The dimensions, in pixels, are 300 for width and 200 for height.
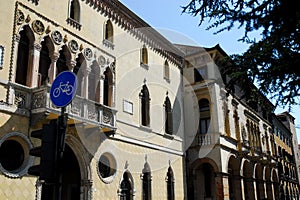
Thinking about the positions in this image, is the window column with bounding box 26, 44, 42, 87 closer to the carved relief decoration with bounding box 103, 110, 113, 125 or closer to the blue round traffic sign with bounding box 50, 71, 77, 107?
the carved relief decoration with bounding box 103, 110, 113, 125

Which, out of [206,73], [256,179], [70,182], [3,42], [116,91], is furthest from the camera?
[256,179]

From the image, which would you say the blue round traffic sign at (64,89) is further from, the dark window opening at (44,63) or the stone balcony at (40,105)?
the dark window opening at (44,63)

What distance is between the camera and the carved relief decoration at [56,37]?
12986 millimetres

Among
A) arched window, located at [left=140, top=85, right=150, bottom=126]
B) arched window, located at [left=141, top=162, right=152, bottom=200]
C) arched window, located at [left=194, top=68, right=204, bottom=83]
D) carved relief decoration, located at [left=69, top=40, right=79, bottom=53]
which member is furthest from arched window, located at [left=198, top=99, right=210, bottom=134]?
carved relief decoration, located at [left=69, top=40, right=79, bottom=53]

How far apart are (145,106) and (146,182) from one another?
3840mm

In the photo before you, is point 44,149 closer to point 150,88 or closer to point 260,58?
point 260,58

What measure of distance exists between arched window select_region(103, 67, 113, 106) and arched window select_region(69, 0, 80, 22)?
8.37 feet

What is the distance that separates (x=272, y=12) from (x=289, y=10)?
0.33m

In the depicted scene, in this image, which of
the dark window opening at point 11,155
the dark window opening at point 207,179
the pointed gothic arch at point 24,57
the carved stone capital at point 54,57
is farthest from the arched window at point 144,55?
the dark window opening at point 11,155

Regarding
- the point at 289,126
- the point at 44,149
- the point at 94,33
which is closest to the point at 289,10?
the point at 44,149

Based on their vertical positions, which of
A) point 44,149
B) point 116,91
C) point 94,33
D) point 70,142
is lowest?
point 44,149

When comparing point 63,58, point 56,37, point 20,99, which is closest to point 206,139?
point 63,58

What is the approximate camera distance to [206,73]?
23.6 m

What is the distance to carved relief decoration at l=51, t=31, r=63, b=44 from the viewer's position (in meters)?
13.0
